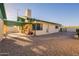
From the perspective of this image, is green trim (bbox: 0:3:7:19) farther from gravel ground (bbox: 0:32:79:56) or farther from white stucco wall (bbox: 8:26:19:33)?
gravel ground (bbox: 0:32:79:56)

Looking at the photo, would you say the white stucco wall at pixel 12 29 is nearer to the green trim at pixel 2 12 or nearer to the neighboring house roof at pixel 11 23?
the neighboring house roof at pixel 11 23

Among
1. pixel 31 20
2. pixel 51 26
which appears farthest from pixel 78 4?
pixel 31 20

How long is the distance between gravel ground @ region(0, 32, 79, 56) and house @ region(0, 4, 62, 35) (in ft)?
0.38

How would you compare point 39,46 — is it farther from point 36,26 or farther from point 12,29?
point 12,29

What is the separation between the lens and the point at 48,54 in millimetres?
3707

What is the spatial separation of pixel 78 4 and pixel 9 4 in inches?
48.2

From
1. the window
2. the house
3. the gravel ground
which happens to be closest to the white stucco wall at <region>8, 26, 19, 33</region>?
the house

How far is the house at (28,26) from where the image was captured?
3717mm

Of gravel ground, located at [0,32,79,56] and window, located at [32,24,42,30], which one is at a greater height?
window, located at [32,24,42,30]

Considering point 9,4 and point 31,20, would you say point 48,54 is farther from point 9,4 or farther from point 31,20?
point 9,4

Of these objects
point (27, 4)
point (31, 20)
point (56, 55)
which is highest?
point (27, 4)

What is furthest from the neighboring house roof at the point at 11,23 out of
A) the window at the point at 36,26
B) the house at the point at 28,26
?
the window at the point at 36,26

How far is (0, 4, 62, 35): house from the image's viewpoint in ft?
12.2

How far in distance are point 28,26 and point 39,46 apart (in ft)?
1.37
